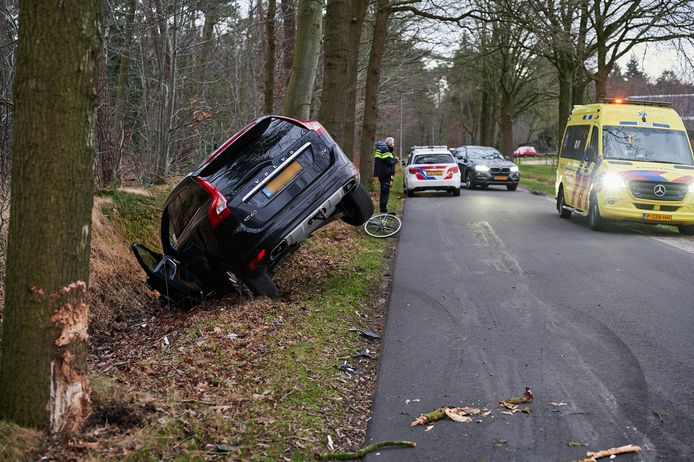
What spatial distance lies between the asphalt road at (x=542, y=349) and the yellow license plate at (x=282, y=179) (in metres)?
1.93

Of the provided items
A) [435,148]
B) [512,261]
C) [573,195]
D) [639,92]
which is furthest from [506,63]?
[512,261]

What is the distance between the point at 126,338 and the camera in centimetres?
830

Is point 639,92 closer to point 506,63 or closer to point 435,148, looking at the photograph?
point 506,63

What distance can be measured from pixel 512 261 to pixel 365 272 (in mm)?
2660

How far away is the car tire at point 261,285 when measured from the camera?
838cm

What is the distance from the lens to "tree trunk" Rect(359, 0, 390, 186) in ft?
72.6

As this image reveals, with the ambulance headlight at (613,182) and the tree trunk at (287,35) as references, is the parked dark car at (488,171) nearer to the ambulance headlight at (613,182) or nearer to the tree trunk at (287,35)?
the tree trunk at (287,35)

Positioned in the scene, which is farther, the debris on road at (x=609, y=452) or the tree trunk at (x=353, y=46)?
the tree trunk at (x=353, y=46)

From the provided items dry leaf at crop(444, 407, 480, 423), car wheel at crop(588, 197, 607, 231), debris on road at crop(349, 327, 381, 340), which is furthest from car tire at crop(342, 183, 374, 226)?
car wheel at crop(588, 197, 607, 231)

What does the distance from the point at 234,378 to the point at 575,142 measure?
47.3 ft

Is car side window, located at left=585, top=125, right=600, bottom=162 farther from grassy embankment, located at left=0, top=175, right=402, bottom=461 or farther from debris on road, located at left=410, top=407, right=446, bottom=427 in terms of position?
debris on road, located at left=410, top=407, right=446, bottom=427

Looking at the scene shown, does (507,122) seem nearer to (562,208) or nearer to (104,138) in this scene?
(562,208)

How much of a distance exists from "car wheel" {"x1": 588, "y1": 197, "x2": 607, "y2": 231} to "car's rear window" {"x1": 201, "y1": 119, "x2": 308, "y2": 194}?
30.0ft

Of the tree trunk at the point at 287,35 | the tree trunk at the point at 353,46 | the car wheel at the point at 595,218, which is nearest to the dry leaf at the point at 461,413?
the car wheel at the point at 595,218
